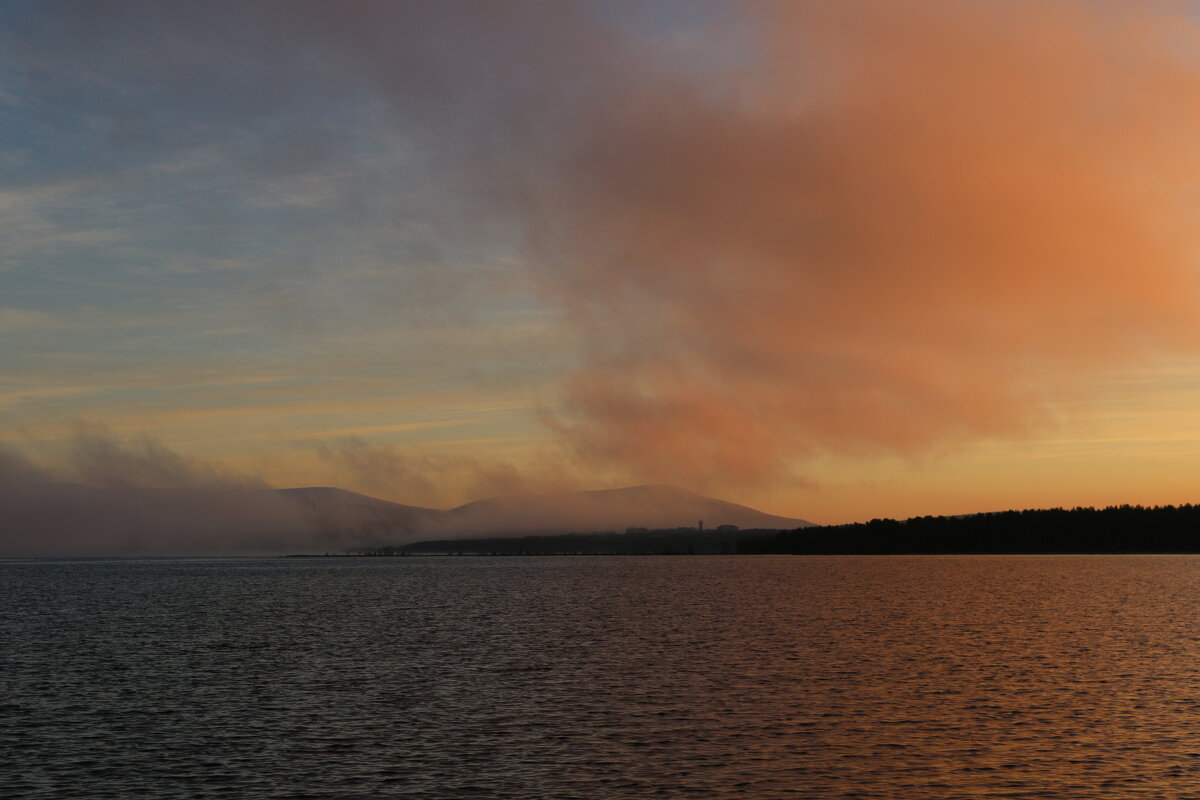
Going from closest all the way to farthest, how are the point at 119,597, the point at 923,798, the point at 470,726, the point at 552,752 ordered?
1. the point at 923,798
2. the point at 552,752
3. the point at 470,726
4. the point at 119,597

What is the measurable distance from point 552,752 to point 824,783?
11.7 meters

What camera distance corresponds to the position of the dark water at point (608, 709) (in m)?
38.8

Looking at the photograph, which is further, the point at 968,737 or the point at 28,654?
the point at 28,654

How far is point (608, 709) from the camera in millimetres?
54375

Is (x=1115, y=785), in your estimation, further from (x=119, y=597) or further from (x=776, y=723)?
(x=119, y=597)

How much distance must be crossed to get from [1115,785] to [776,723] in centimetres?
1615

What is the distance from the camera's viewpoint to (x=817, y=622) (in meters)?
111

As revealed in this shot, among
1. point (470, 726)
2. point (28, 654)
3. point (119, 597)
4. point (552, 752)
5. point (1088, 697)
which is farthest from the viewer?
point (119, 597)

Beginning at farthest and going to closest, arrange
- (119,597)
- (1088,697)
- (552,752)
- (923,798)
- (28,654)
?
(119,597) → (28,654) → (1088,697) → (552,752) → (923,798)

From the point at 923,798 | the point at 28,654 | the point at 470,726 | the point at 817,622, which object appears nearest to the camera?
the point at 923,798

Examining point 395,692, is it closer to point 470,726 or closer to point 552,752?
point 470,726

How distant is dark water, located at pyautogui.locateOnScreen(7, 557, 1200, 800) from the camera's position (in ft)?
127

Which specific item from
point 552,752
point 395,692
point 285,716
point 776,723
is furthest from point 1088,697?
point 285,716

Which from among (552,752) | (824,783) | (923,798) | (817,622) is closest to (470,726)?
(552,752)
